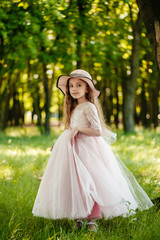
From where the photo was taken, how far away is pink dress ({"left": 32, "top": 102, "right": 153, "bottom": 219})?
9.54 feet

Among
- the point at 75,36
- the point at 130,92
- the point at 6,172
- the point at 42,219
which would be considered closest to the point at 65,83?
the point at 42,219

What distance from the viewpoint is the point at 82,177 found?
293 cm

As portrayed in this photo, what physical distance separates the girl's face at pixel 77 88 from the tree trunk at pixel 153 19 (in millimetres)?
959

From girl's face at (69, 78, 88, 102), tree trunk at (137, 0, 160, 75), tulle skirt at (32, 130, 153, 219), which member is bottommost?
tulle skirt at (32, 130, 153, 219)

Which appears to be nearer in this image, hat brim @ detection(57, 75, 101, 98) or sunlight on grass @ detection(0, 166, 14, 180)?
hat brim @ detection(57, 75, 101, 98)

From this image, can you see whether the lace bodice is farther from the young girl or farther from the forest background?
the forest background

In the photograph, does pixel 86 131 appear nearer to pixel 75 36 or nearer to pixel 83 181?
pixel 83 181

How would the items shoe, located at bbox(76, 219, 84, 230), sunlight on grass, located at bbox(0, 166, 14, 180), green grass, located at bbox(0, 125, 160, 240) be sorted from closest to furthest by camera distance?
green grass, located at bbox(0, 125, 160, 240), shoe, located at bbox(76, 219, 84, 230), sunlight on grass, located at bbox(0, 166, 14, 180)

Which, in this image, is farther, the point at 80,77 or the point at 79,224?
the point at 80,77

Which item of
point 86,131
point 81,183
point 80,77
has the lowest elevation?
point 81,183

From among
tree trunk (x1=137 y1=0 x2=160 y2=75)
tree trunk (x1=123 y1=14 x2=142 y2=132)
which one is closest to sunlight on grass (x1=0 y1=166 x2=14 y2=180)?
tree trunk (x1=137 y1=0 x2=160 y2=75)

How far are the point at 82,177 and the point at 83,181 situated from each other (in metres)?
0.04

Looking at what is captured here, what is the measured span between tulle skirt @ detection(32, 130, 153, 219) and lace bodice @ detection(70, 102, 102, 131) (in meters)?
0.15

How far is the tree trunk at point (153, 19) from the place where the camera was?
10.8ft
